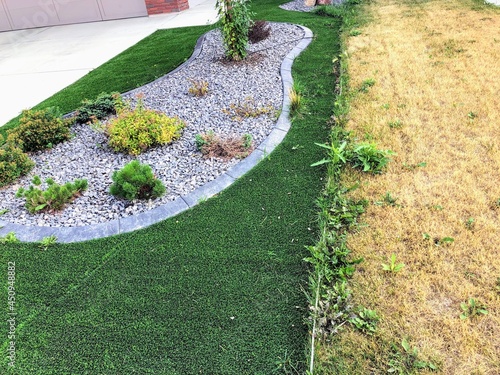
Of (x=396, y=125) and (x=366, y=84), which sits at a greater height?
(x=366, y=84)

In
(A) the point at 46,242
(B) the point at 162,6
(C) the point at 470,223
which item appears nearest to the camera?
(C) the point at 470,223

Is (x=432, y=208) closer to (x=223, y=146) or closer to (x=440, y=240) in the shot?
(x=440, y=240)

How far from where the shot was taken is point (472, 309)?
2.28 metres

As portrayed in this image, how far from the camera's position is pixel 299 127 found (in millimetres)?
4477

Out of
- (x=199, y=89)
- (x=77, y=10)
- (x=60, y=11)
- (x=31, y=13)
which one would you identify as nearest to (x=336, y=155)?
(x=199, y=89)

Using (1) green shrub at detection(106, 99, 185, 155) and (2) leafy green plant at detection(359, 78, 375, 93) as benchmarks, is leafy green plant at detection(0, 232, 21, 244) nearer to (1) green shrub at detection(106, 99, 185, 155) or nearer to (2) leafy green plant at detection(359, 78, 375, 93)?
(1) green shrub at detection(106, 99, 185, 155)

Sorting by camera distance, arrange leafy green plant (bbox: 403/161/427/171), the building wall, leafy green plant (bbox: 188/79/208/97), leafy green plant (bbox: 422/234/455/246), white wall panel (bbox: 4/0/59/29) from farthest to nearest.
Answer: white wall panel (bbox: 4/0/59/29), the building wall, leafy green plant (bbox: 188/79/208/97), leafy green plant (bbox: 403/161/427/171), leafy green plant (bbox: 422/234/455/246)

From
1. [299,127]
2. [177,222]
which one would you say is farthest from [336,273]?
[299,127]

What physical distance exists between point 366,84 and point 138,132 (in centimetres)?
342

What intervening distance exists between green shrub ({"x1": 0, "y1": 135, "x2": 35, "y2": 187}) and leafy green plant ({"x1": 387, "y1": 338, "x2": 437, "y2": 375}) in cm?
396

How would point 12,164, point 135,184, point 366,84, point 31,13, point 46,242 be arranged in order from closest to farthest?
A: point 46,242, point 135,184, point 12,164, point 366,84, point 31,13

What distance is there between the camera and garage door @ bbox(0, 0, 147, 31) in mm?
12367

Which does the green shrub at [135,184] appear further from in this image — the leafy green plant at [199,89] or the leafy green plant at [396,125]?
the leafy green plant at [396,125]

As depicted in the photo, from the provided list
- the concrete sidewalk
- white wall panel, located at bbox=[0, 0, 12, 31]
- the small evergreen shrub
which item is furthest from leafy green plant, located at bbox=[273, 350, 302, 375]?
white wall panel, located at bbox=[0, 0, 12, 31]
